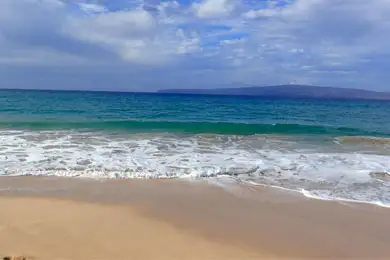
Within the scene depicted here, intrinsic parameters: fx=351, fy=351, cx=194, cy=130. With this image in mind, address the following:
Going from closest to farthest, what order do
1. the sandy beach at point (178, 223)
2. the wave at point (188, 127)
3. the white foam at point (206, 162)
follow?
1. the sandy beach at point (178, 223)
2. the white foam at point (206, 162)
3. the wave at point (188, 127)

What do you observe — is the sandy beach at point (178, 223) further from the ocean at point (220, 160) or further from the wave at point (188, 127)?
the wave at point (188, 127)

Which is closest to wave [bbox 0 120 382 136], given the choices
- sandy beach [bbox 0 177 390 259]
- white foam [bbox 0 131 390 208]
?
white foam [bbox 0 131 390 208]

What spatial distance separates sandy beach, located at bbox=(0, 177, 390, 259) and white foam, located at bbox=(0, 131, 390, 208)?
85cm

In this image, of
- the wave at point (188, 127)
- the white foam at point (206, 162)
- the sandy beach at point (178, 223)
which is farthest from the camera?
the wave at point (188, 127)

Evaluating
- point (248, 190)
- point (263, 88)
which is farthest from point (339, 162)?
point (263, 88)

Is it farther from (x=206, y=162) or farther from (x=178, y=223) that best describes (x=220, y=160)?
(x=178, y=223)

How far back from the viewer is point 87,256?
4398 millimetres

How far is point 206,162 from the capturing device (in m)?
10.0

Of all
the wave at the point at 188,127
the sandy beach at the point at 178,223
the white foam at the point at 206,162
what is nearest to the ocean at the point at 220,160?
the white foam at the point at 206,162

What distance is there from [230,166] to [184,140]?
5.48 m

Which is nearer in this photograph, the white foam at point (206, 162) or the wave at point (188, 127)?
the white foam at point (206, 162)

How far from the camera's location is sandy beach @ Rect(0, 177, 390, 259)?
15.3 ft

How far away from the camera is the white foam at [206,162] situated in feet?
26.6

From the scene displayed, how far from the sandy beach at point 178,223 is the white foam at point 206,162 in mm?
846
